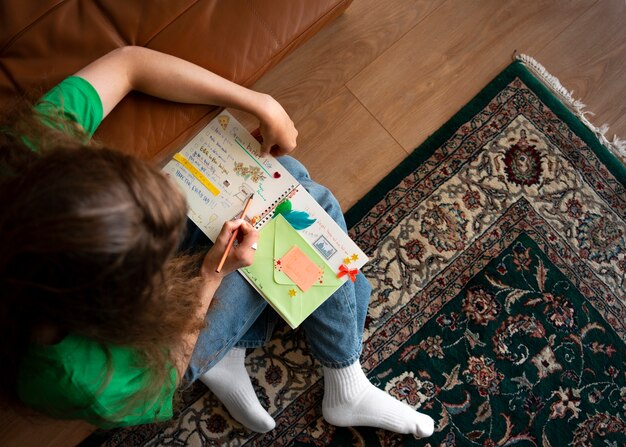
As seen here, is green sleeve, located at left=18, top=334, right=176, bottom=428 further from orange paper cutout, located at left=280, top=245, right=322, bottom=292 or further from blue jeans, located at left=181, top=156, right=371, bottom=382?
orange paper cutout, located at left=280, top=245, right=322, bottom=292

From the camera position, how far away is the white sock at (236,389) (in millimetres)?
1074

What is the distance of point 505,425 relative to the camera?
1.12 meters

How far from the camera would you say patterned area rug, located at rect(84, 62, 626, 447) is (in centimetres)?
112

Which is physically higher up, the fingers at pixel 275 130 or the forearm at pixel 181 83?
the forearm at pixel 181 83

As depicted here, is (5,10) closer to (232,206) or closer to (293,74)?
(232,206)

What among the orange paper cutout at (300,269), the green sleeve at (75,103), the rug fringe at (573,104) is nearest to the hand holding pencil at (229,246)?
the orange paper cutout at (300,269)

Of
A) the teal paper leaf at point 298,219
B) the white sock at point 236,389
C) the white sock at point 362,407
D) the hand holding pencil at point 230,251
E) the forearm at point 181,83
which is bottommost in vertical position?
the white sock at point 362,407

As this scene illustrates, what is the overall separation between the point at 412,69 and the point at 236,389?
850mm

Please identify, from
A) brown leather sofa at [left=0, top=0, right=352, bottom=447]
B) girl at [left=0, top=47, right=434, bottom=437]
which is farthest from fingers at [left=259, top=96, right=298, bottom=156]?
brown leather sofa at [left=0, top=0, right=352, bottom=447]

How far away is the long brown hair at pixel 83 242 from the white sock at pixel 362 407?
0.51 metres

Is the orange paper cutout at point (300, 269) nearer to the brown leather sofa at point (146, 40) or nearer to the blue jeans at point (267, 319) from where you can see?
the blue jeans at point (267, 319)

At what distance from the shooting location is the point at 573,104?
1252mm

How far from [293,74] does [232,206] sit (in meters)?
0.48

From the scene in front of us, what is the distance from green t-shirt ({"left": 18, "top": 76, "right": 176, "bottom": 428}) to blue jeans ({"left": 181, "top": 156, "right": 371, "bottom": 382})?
5.0 inches
